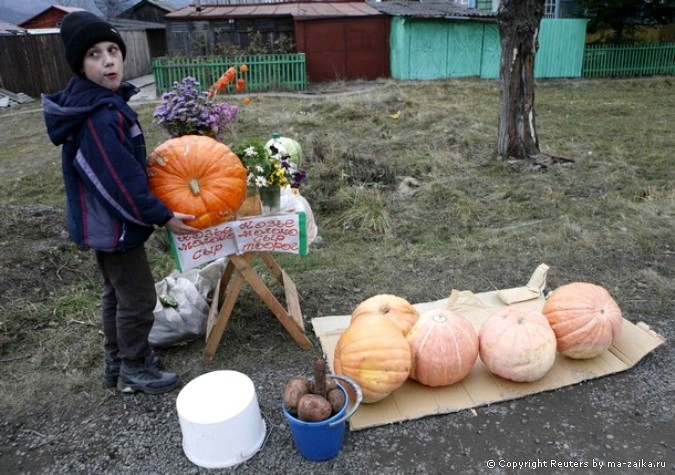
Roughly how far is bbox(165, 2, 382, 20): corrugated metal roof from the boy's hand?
17.1 meters

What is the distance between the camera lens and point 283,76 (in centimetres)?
1777

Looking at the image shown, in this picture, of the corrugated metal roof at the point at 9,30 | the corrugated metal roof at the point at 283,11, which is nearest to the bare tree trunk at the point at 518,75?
the corrugated metal roof at the point at 283,11

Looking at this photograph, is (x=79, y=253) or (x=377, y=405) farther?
(x=79, y=253)

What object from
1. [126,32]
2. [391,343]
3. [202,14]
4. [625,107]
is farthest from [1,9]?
[391,343]

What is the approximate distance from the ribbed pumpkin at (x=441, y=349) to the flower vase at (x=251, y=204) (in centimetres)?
121

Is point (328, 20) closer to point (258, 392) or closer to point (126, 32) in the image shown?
point (126, 32)

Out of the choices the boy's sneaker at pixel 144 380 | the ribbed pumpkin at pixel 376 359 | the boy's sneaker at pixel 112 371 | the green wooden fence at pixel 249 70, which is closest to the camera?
the ribbed pumpkin at pixel 376 359

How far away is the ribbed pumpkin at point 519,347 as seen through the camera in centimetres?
284

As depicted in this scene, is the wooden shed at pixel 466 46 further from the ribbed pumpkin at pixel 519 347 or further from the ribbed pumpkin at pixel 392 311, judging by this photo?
the ribbed pumpkin at pixel 519 347

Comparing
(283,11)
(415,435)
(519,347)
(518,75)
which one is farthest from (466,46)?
(415,435)

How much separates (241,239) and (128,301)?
2.33ft

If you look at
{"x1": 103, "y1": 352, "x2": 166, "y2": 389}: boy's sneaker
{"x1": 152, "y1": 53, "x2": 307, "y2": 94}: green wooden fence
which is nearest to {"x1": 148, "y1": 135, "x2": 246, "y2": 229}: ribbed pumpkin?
{"x1": 103, "y1": 352, "x2": 166, "y2": 389}: boy's sneaker

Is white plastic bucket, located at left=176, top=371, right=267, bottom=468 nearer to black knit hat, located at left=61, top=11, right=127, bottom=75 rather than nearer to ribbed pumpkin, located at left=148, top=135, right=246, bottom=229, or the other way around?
ribbed pumpkin, located at left=148, top=135, right=246, bottom=229

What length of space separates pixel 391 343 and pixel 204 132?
1674 millimetres
